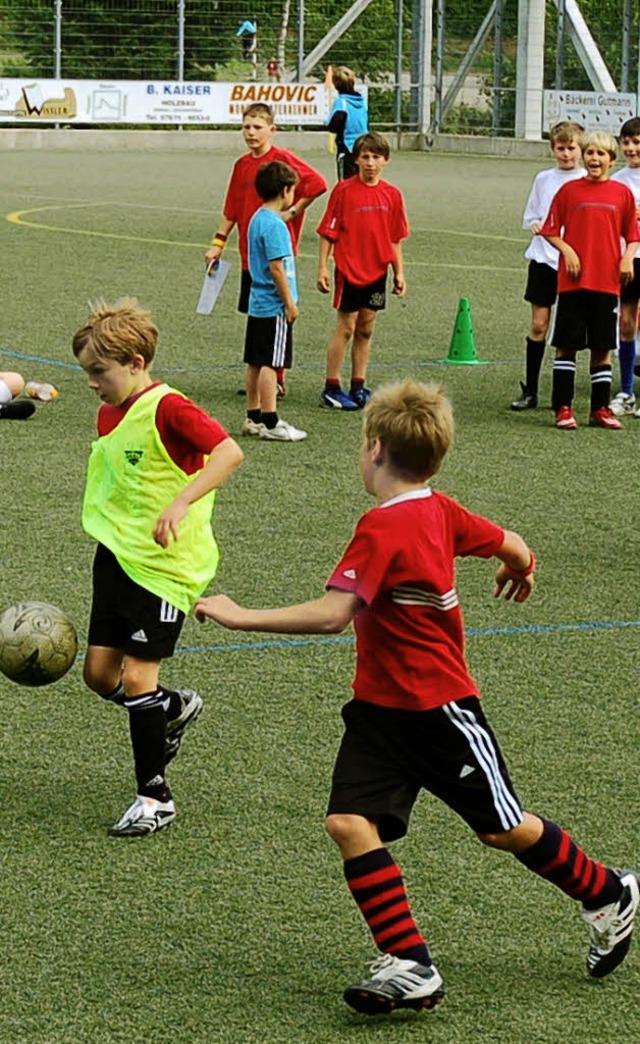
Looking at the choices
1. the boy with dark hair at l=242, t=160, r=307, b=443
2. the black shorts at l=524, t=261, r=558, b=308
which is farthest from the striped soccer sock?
the boy with dark hair at l=242, t=160, r=307, b=443

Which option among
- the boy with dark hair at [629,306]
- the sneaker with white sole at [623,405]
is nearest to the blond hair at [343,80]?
the boy with dark hair at [629,306]

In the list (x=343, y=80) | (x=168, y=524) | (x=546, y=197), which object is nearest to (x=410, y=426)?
(x=168, y=524)

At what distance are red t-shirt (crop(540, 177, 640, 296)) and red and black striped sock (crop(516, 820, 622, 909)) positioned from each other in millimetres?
6980

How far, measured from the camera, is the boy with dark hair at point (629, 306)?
11859mm

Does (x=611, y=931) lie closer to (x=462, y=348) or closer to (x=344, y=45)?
(x=462, y=348)

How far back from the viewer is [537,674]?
670 centimetres

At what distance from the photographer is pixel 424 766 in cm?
422

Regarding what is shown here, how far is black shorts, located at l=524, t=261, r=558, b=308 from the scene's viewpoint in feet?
38.8

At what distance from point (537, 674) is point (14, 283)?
460 inches

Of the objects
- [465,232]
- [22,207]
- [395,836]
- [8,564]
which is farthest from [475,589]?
[22,207]

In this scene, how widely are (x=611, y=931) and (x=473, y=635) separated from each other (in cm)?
285

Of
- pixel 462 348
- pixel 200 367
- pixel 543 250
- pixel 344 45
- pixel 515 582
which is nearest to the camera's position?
pixel 515 582

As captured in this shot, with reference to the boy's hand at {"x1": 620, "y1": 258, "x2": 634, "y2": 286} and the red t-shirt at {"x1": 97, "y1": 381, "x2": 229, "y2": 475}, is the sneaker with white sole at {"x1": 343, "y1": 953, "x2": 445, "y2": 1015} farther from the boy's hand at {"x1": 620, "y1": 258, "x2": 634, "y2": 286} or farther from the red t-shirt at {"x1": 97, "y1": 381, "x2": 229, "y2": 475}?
the boy's hand at {"x1": 620, "y1": 258, "x2": 634, "y2": 286}

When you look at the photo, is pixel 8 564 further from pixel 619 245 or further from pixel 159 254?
pixel 159 254
